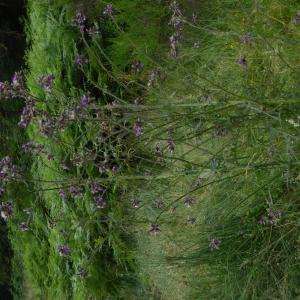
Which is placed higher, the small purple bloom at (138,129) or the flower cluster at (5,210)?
the small purple bloom at (138,129)

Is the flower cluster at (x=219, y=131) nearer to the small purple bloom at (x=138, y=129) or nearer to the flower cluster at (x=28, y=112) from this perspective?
the small purple bloom at (x=138, y=129)

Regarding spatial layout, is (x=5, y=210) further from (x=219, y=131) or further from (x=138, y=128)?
(x=219, y=131)

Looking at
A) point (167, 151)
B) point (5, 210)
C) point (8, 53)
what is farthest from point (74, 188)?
point (8, 53)

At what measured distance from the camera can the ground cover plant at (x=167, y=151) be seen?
2072 mm

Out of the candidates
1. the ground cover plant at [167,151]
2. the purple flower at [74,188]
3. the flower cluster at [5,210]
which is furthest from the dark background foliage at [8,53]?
the flower cluster at [5,210]

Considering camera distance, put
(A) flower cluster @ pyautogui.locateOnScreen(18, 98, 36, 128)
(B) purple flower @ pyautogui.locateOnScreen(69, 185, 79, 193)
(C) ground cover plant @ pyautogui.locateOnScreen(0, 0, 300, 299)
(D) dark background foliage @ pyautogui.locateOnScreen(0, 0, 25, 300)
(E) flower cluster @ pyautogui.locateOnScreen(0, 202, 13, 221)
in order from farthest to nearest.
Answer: (D) dark background foliage @ pyautogui.locateOnScreen(0, 0, 25, 300) → (B) purple flower @ pyautogui.locateOnScreen(69, 185, 79, 193) → (C) ground cover plant @ pyautogui.locateOnScreen(0, 0, 300, 299) → (E) flower cluster @ pyautogui.locateOnScreen(0, 202, 13, 221) → (A) flower cluster @ pyautogui.locateOnScreen(18, 98, 36, 128)

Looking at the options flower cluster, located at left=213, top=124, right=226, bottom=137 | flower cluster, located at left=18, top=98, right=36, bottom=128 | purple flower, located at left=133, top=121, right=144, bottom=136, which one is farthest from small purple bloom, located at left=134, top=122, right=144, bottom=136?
flower cluster, located at left=18, top=98, right=36, bottom=128

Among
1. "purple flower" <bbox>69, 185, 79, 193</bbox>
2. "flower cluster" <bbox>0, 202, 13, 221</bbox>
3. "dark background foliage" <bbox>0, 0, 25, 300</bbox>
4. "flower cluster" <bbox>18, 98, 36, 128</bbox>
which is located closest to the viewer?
"flower cluster" <bbox>18, 98, 36, 128</bbox>

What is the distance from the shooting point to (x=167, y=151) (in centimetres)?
294

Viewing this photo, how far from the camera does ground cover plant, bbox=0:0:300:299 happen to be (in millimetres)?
2072

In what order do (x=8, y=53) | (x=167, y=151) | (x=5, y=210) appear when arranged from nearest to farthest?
(x=5, y=210) → (x=167, y=151) → (x=8, y=53)

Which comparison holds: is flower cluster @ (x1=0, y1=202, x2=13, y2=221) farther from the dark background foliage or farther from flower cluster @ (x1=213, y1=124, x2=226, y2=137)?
the dark background foliage

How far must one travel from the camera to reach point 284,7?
9.96 feet

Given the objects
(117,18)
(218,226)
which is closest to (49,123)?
(218,226)
